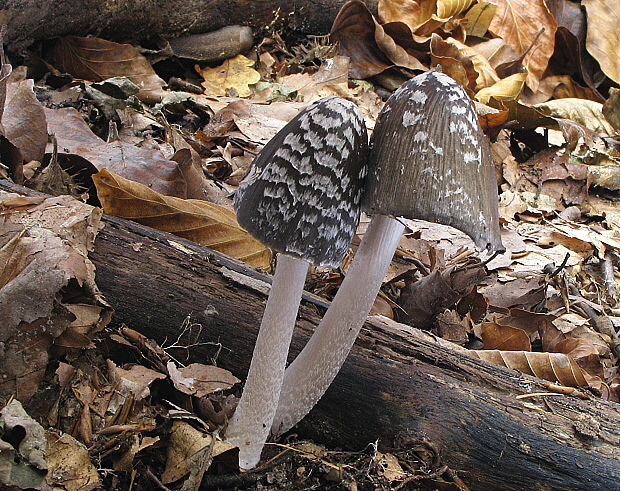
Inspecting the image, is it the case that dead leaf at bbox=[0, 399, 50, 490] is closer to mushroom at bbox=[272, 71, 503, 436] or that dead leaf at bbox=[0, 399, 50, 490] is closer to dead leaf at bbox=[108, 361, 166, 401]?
dead leaf at bbox=[108, 361, 166, 401]

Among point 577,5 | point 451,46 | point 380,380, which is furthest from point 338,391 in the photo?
point 577,5

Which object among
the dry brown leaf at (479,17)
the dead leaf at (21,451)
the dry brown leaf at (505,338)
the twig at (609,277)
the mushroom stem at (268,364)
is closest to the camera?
the dead leaf at (21,451)

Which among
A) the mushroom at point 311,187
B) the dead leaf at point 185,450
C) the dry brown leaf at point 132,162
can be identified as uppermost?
the mushroom at point 311,187

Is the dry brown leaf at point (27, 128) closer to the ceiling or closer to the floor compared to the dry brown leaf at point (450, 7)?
closer to the floor

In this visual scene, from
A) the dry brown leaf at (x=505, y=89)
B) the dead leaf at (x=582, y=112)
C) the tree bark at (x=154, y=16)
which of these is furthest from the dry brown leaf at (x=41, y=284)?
the dead leaf at (x=582, y=112)

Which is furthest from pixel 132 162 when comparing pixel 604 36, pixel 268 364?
pixel 604 36

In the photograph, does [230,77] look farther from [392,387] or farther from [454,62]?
[392,387]

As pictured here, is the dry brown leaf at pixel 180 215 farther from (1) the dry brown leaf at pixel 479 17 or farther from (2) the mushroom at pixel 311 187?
(1) the dry brown leaf at pixel 479 17

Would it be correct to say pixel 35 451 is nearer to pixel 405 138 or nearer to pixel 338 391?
pixel 338 391
